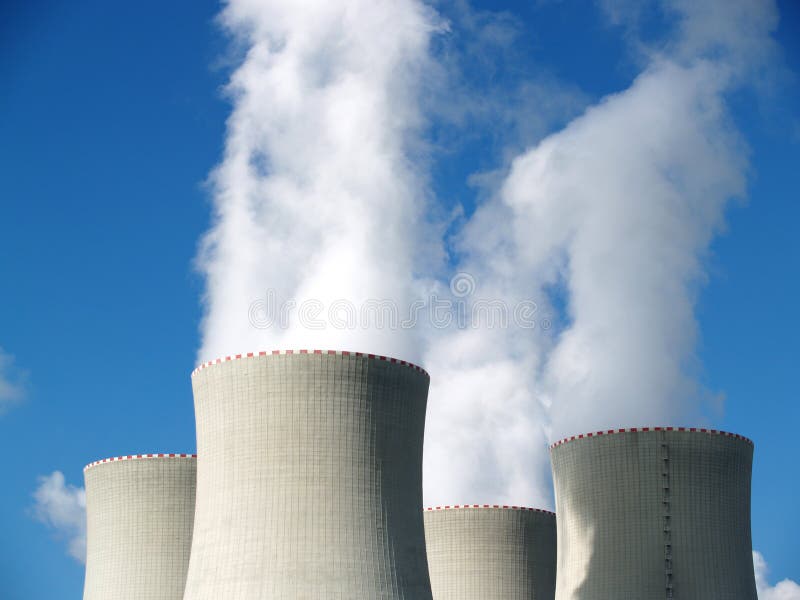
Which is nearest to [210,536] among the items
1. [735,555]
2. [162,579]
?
[162,579]

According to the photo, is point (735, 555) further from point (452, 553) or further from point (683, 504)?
point (452, 553)

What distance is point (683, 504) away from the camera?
91.7 feet

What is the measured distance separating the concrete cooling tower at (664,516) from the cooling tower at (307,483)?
24.4 ft

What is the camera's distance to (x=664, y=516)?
28.1 meters

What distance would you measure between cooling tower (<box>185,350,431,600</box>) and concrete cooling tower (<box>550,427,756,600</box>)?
24.4ft

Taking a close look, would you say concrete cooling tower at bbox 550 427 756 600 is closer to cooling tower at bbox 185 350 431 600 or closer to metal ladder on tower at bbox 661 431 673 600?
metal ladder on tower at bbox 661 431 673 600

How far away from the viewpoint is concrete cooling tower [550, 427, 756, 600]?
2770 cm

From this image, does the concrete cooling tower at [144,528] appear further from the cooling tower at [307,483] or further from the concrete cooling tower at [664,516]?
the concrete cooling tower at [664,516]

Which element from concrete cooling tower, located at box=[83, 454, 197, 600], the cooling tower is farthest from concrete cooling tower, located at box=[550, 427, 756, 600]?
concrete cooling tower, located at box=[83, 454, 197, 600]

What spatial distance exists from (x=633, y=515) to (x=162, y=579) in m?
11.6

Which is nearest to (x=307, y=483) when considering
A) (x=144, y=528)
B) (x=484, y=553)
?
(x=144, y=528)

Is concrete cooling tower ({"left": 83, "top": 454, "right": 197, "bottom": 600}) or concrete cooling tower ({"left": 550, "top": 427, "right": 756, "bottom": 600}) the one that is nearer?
concrete cooling tower ({"left": 550, "top": 427, "right": 756, "bottom": 600})

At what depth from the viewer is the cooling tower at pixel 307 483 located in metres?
21.1

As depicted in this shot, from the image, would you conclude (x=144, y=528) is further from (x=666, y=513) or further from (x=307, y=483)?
(x=666, y=513)
